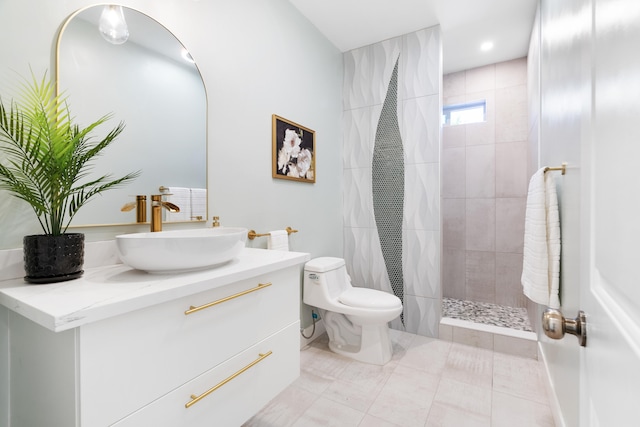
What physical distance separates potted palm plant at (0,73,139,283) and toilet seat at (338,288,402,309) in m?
1.55

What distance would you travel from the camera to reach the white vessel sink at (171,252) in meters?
0.86

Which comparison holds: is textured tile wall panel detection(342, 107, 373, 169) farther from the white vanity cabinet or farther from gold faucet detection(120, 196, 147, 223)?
gold faucet detection(120, 196, 147, 223)

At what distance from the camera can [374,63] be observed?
2.62 metres

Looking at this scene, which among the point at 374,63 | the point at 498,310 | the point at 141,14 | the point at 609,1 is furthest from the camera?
the point at 498,310

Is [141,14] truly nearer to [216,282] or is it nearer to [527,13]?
[216,282]

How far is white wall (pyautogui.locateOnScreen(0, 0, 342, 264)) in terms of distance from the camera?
3.09 ft

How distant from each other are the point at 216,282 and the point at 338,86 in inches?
93.2

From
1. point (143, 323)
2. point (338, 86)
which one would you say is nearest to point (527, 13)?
point (338, 86)

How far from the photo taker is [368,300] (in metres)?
2.01

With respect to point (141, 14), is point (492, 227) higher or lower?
lower

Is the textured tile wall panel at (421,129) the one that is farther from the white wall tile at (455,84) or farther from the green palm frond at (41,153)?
the green palm frond at (41,153)

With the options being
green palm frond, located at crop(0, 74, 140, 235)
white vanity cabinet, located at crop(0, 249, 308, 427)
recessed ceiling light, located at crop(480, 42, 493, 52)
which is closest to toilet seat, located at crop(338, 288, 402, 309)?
white vanity cabinet, located at crop(0, 249, 308, 427)

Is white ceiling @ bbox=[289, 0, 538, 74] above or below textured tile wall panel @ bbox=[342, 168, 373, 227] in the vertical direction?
above

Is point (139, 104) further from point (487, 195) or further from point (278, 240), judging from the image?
point (487, 195)
